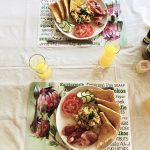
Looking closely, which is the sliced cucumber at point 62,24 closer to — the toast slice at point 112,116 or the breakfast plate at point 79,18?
the breakfast plate at point 79,18

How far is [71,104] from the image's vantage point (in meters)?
0.93

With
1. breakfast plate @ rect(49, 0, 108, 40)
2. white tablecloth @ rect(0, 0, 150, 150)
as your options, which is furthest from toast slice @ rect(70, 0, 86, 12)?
white tablecloth @ rect(0, 0, 150, 150)

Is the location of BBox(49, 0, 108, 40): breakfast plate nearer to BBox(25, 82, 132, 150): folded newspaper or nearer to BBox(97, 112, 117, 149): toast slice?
BBox(25, 82, 132, 150): folded newspaper

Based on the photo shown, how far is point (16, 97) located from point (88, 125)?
0.92ft

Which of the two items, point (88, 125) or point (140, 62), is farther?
point (140, 62)

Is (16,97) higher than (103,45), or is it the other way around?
(103,45)

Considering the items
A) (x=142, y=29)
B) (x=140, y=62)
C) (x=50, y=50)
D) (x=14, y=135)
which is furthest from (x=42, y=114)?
(x=142, y=29)

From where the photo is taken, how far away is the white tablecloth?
935 mm

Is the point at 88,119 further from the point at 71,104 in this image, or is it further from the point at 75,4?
the point at 75,4

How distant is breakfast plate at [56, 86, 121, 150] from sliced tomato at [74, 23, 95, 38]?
23cm

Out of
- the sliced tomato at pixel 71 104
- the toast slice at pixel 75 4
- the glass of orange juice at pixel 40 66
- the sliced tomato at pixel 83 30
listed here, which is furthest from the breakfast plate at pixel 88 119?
the toast slice at pixel 75 4

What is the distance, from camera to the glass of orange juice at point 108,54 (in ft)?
3.22

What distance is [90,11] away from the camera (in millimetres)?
1079

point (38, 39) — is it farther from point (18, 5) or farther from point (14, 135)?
point (14, 135)
